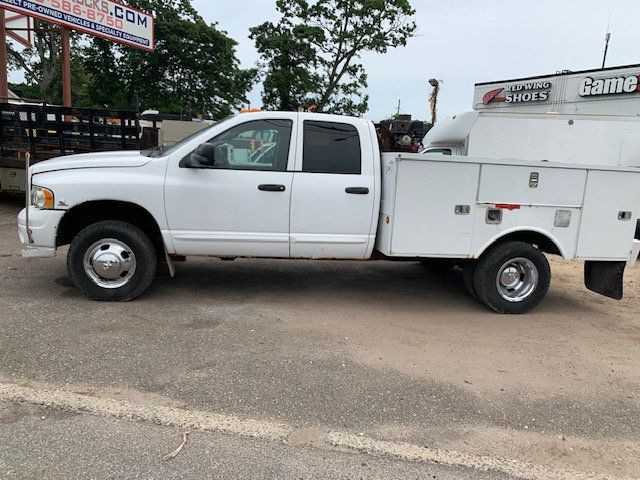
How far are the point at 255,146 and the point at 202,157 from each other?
571 mm

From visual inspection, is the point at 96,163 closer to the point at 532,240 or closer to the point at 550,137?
the point at 532,240

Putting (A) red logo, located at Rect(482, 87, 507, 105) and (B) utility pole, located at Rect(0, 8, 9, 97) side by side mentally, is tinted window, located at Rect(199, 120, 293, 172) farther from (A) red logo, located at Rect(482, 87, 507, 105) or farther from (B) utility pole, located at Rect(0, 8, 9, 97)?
(A) red logo, located at Rect(482, 87, 507, 105)

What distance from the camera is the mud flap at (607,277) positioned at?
18.8 feet

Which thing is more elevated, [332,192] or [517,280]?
[332,192]

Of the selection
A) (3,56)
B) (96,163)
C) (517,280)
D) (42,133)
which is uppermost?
(3,56)

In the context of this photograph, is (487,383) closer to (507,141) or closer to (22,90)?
(507,141)

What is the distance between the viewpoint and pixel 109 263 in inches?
203

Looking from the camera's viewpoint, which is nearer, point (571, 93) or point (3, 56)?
point (3, 56)

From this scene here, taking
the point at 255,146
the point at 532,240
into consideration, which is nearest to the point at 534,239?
the point at 532,240

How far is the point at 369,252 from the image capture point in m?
5.47

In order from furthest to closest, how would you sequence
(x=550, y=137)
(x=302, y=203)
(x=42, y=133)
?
(x=42, y=133) → (x=550, y=137) → (x=302, y=203)

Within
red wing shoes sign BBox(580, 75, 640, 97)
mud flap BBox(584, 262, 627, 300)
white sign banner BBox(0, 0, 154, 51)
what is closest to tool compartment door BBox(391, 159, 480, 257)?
mud flap BBox(584, 262, 627, 300)

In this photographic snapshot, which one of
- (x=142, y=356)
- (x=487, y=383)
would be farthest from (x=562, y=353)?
(x=142, y=356)

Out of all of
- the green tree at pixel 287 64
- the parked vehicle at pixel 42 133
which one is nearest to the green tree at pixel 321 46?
the green tree at pixel 287 64
